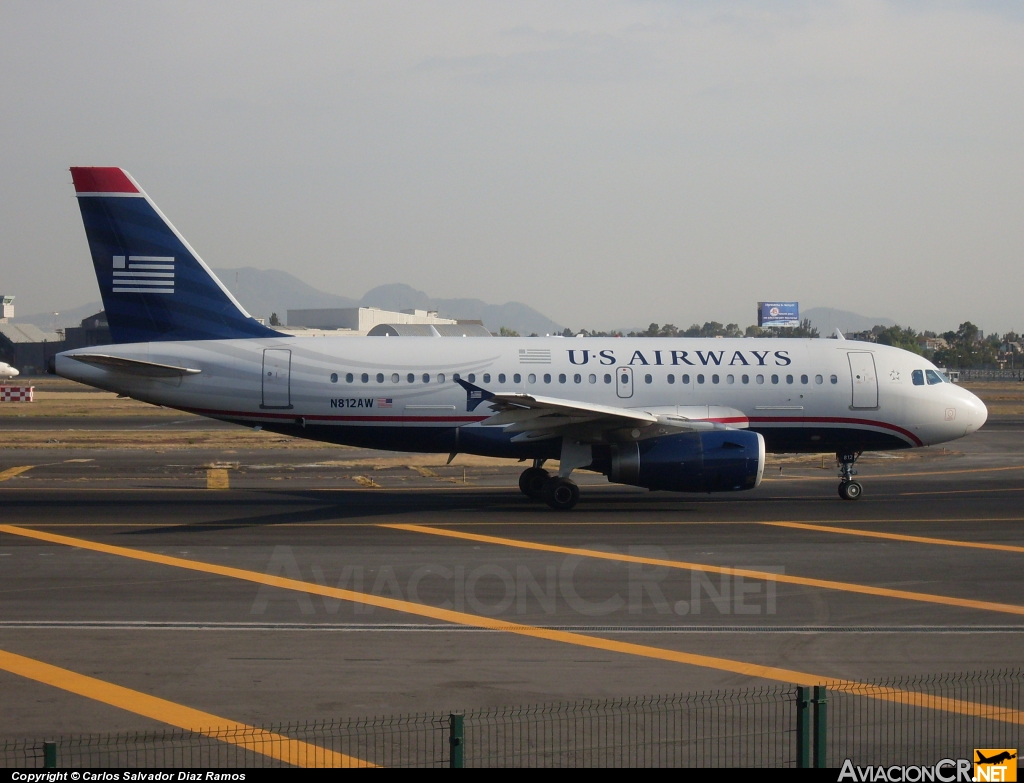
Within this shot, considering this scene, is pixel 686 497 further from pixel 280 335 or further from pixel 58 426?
pixel 58 426

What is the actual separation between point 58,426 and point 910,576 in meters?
45.3

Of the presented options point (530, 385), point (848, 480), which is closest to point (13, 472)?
point (530, 385)

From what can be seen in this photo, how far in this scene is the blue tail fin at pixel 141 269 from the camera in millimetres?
26047

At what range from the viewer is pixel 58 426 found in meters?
51.7

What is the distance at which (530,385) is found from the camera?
26594mm

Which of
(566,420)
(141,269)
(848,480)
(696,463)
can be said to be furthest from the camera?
(848,480)

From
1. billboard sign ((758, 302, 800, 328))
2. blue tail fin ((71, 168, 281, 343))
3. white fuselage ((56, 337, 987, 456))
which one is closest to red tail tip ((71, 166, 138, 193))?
blue tail fin ((71, 168, 281, 343))

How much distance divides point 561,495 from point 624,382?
367 cm

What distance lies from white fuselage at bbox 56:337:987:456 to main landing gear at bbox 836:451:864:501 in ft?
1.02

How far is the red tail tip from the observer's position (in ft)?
85.1

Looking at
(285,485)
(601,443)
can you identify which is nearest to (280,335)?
(285,485)

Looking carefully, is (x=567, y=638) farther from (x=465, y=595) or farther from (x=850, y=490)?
(x=850, y=490)

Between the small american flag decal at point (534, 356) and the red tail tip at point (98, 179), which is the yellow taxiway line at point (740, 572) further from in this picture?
the red tail tip at point (98, 179)

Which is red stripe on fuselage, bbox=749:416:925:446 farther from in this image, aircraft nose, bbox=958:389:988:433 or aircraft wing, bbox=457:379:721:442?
aircraft wing, bbox=457:379:721:442
